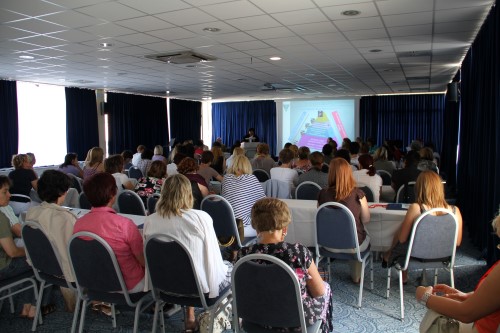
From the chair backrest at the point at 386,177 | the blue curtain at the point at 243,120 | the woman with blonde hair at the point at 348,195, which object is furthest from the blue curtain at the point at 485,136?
the blue curtain at the point at 243,120

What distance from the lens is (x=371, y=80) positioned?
1073 centimetres

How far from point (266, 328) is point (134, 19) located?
12.2ft

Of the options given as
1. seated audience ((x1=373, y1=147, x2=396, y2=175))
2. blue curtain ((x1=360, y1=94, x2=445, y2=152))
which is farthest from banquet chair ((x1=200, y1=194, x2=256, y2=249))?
blue curtain ((x1=360, y1=94, x2=445, y2=152))

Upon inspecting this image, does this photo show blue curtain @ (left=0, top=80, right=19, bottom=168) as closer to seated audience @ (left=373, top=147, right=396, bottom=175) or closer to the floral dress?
seated audience @ (left=373, top=147, right=396, bottom=175)

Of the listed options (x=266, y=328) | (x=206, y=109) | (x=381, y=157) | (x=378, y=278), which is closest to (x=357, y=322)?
(x=378, y=278)

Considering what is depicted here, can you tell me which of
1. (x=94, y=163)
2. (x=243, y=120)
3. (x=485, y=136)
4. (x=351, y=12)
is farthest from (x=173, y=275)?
(x=243, y=120)

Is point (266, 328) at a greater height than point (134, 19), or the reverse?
point (134, 19)

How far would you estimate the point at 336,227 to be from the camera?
3365 millimetres

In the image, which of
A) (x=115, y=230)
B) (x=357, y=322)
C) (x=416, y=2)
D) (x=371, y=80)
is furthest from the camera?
(x=371, y=80)

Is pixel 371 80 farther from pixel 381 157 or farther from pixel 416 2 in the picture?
pixel 416 2

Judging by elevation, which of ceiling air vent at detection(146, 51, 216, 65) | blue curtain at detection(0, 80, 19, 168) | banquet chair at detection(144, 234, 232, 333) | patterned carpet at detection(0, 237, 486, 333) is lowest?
patterned carpet at detection(0, 237, 486, 333)

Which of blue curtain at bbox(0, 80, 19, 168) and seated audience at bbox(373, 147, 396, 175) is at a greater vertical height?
blue curtain at bbox(0, 80, 19, 168)

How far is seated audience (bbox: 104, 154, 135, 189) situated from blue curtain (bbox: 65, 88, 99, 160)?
795cm

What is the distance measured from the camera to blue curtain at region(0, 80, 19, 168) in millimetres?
10148
